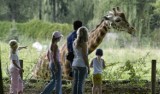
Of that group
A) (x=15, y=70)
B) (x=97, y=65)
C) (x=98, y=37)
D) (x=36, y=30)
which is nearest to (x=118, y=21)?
(x=98, y=37)

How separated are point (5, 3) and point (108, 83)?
38976mm

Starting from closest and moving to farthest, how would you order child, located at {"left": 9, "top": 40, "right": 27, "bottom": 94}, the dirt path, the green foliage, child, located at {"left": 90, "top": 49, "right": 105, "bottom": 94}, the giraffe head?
child, located at {"left": 9, "top": 40, "right": 27, "bottom": 94}, child, located at {"left": 90, "top": 49, "right": 105, "bottom": 94}, the dirt path, the giraffe head, the green foliage

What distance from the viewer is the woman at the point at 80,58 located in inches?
303

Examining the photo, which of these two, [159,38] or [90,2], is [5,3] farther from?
[159,38]

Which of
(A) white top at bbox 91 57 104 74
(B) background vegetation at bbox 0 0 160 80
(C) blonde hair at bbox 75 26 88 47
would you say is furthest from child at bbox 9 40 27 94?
(B) background vegetation at bbox 0 0 160 80

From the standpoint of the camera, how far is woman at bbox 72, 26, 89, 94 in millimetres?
7699

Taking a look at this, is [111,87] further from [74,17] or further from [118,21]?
[74,17]

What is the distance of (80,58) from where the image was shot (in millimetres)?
7762

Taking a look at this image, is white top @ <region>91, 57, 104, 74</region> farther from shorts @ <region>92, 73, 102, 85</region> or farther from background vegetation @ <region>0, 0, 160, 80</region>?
background vegetation @ <region>0, 0, 160, 80</region>

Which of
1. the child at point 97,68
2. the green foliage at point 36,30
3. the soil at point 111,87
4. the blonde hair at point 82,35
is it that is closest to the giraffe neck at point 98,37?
the soil at point 111,87

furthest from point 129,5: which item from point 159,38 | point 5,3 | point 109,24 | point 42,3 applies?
point 109,24

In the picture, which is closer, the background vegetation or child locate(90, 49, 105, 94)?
child locate(90, 49, 105, 94)

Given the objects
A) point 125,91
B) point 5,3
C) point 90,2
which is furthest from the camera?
point 5,3

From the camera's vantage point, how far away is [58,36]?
26.0 ft
